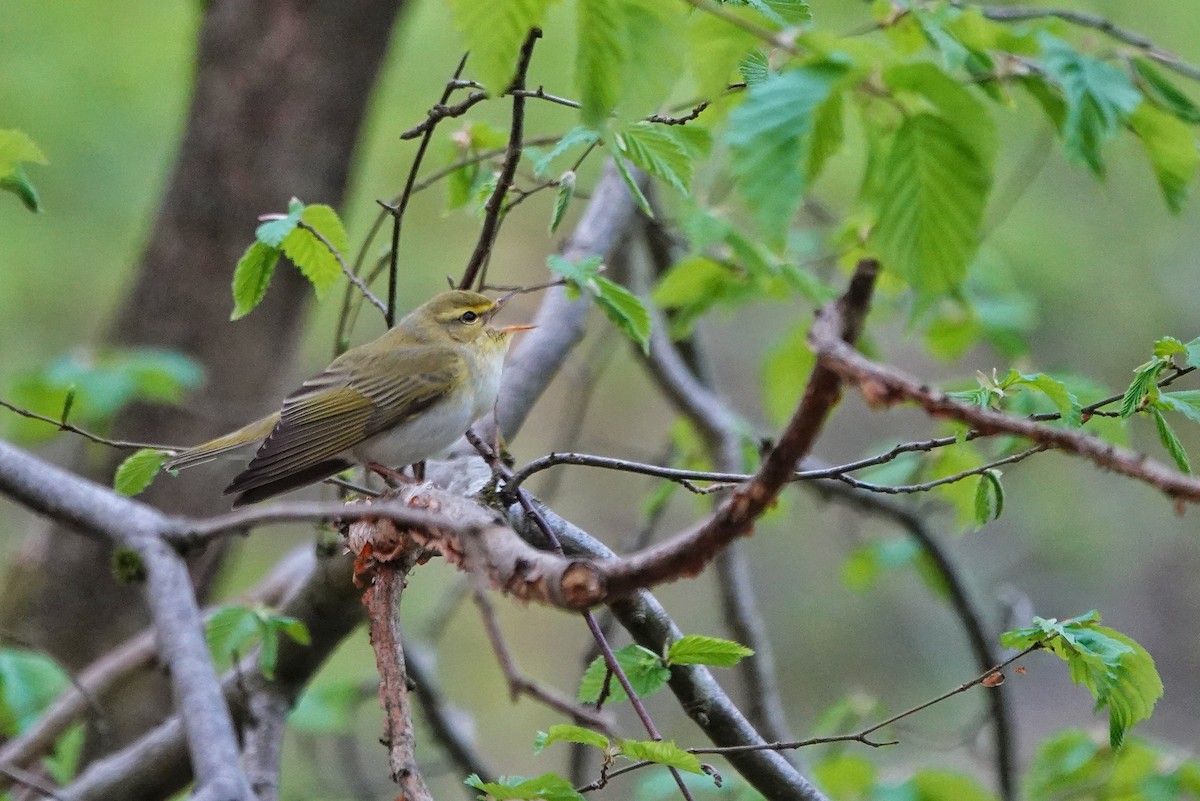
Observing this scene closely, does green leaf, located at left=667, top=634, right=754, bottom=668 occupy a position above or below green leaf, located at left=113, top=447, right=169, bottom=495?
below

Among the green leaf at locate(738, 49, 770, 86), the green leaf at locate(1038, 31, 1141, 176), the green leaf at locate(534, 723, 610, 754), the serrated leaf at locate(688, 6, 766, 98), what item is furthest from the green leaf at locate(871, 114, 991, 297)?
the green leaf at locate(534, 723, 610, 754)

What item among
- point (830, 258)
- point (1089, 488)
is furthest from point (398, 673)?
point (1089, 488)

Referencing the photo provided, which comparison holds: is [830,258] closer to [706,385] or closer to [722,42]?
[706,385]

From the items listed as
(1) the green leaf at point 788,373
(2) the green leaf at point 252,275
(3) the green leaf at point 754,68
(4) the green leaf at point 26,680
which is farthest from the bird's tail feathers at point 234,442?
(3) the green leaf at point 754,68

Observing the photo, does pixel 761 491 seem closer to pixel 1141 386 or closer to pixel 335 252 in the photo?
pixel 1141 386

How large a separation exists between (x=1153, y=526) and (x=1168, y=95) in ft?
30.0

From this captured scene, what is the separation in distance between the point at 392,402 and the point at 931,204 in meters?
3.04

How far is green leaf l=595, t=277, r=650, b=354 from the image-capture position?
2.91 m

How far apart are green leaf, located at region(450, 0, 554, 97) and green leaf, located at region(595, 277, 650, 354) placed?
1.31 metres

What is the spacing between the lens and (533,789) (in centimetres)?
209

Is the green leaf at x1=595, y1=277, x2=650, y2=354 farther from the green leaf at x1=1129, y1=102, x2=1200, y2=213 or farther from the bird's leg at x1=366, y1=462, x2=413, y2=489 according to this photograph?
the green leaf at x1=1129, y1=102, x2=1200, y2=213

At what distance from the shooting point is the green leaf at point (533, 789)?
2.07 m

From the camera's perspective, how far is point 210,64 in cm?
539

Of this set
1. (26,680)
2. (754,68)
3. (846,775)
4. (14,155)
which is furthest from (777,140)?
(26,680)
